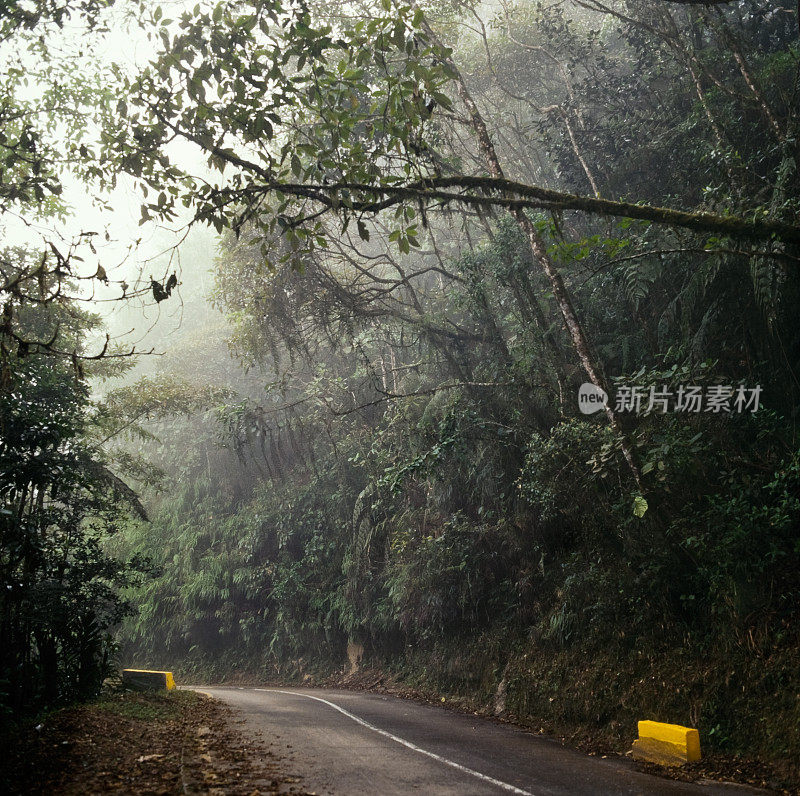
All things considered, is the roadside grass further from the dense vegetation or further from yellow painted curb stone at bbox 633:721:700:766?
yellow painted curb stone at bbox 633:721:700:766

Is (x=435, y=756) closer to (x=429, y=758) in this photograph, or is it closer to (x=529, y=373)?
(x=429, y=758)

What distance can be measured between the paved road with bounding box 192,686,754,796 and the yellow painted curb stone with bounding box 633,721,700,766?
0.33 m

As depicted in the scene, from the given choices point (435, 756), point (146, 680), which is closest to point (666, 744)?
point (435, 756)

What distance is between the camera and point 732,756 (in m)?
6.44

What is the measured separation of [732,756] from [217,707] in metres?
8.46

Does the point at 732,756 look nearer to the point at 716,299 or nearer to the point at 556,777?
the point at 556,777

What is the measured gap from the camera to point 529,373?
12414 mm

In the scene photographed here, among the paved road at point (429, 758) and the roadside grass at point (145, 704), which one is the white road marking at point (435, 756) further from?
the roadside grass at point (145, 704)

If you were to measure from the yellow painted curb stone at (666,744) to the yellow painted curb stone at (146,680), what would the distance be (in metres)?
10.2

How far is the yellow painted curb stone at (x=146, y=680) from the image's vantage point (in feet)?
42.8

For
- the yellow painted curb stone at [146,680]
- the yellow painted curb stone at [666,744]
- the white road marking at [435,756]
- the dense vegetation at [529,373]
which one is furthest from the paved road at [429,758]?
the yellow painted curb stone at [146,680]

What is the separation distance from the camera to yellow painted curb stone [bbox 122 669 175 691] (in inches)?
513

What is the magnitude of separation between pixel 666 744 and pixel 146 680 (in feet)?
35.9

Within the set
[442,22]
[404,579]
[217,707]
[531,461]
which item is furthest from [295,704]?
[442,22]
